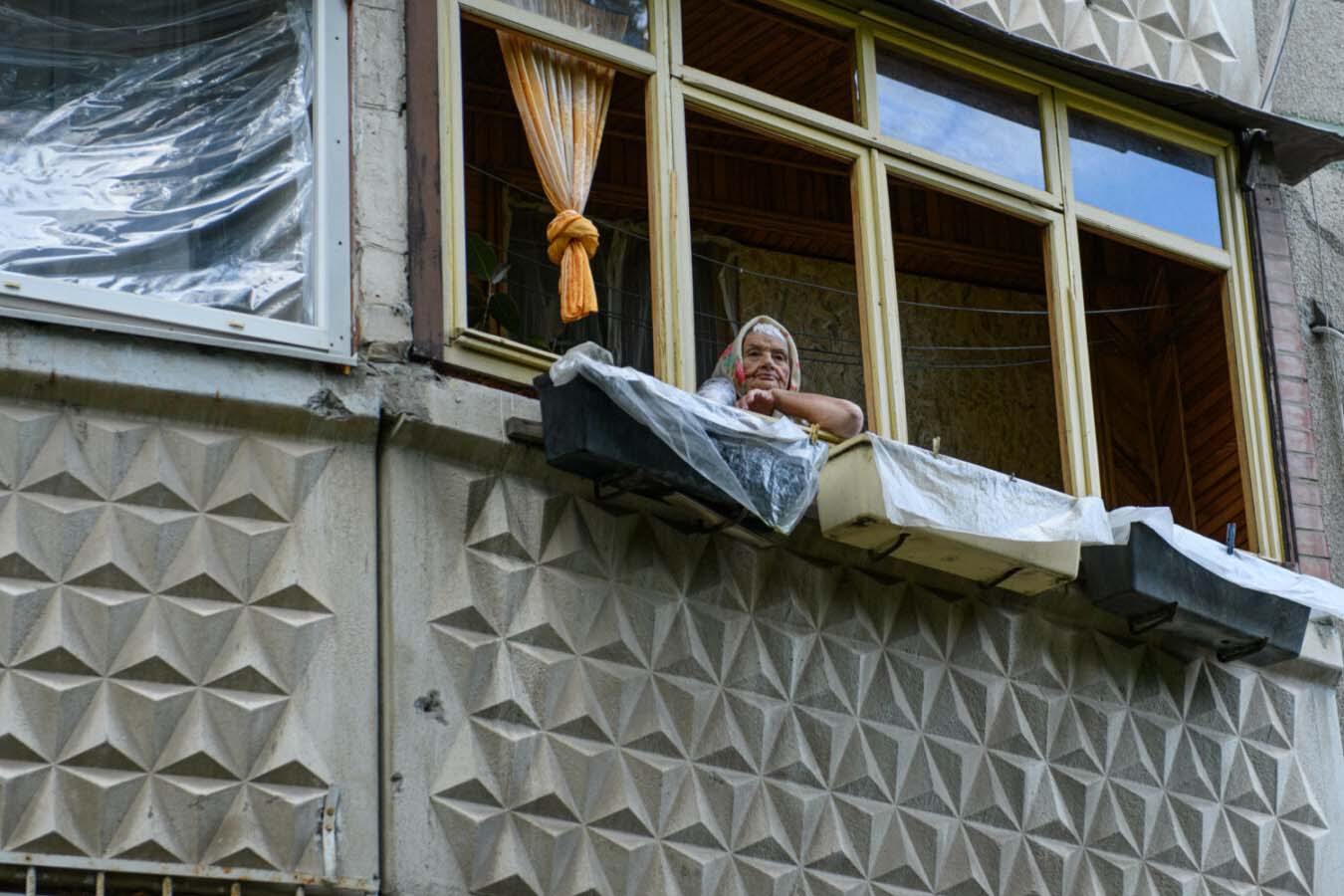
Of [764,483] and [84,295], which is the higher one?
[84,295]

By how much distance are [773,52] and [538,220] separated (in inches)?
70.2

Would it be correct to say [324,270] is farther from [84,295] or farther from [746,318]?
[746,318]

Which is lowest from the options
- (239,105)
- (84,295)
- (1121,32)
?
(84,295)

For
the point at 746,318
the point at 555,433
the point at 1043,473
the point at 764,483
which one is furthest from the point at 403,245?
the point at 1043,473

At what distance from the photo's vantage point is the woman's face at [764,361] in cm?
1186

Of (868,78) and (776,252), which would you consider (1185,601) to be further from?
(776,252)

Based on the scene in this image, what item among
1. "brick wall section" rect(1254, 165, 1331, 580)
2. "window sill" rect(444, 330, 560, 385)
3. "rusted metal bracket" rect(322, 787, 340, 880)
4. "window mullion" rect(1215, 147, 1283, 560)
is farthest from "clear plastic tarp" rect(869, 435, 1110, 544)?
"rusted metal bracket" rect(322, 787, 340, 880)

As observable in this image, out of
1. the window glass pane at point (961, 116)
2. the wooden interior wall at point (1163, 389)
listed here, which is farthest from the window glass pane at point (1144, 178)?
the wooden interior wall at point (1163, 389)

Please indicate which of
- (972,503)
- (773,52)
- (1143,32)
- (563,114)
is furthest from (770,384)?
(1143,32)

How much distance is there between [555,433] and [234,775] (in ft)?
6.03

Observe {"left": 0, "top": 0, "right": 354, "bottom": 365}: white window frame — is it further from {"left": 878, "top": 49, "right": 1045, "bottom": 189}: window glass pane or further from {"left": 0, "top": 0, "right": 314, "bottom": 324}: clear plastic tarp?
{"left": 878, "top": 49, "right": 1045, "bottom": 189}: window glass pane

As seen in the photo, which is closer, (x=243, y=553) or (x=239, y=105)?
(x=243, y=553)

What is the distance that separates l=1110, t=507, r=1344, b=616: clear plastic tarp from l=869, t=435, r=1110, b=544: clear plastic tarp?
41 cm

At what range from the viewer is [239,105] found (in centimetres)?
1084
